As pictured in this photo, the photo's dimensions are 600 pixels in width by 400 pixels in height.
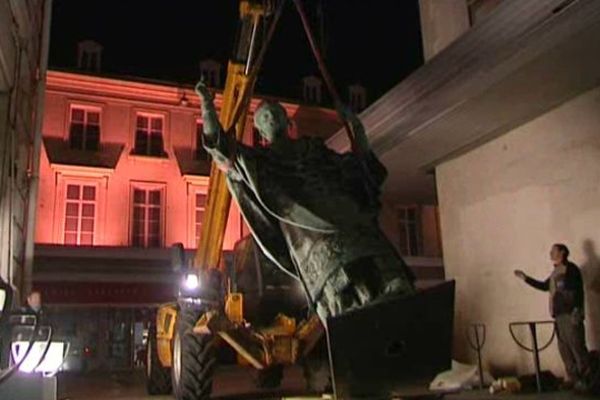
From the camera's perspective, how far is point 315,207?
10.6 ft

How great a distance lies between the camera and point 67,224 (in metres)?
18.5

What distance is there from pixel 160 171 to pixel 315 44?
1681cm

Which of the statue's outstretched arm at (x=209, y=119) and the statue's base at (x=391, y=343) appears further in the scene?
the statue's outstretched arm at (x=209, y=119)

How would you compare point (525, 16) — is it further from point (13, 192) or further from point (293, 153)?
point (13, 192)

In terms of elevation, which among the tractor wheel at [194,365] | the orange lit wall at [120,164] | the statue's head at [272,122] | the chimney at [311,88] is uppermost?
the chimney at [311,88]

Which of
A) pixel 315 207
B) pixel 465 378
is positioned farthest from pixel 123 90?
pixel 315 207

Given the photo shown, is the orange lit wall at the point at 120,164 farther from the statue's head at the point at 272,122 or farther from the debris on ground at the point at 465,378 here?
the statue's head at the point at 272,122

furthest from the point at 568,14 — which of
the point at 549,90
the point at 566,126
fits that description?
the point at 566,126

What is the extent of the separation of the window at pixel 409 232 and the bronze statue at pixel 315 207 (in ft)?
62.3

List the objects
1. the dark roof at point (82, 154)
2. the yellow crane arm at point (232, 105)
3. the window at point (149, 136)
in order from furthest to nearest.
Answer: the window at point (149, 136), the dark roof at point (82, 154), the yellow crane arm at point (232, 105)

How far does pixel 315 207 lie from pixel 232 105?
4.16m

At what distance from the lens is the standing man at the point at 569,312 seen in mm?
6406

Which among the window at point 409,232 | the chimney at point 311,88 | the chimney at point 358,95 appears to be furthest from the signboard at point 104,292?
the chimney at point 358,95

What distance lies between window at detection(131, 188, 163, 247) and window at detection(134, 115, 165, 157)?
129 centimetres
